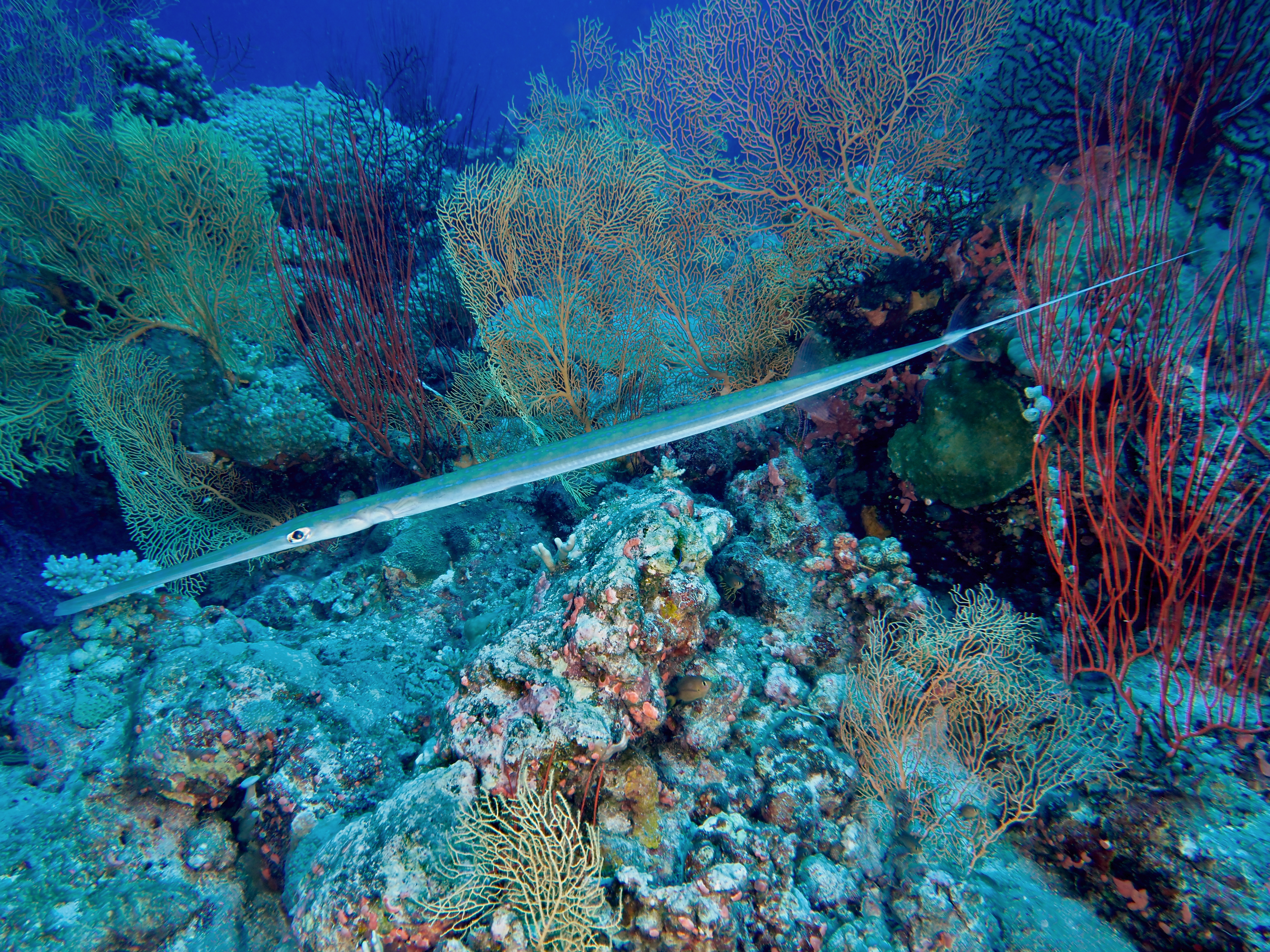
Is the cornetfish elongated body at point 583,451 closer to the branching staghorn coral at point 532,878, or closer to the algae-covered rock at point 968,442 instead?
the algae-covered rock at point 968,442

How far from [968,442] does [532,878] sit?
164 inches

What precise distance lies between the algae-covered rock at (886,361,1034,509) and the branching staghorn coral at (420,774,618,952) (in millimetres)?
3677

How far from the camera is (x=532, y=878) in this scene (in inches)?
81.3

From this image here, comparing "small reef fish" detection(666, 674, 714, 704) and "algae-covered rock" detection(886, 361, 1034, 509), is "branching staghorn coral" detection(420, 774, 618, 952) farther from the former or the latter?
"algae-covered rock" detection(886, 361, 1034, 509)

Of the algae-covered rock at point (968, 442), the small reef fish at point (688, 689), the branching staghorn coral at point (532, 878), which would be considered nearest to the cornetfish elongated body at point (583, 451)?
the algae-covered rock at point (968, 442)

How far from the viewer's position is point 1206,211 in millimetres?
3840

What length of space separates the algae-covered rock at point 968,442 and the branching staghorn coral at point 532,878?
368 centimetres

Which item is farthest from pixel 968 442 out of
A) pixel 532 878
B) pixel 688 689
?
pixel 532 878

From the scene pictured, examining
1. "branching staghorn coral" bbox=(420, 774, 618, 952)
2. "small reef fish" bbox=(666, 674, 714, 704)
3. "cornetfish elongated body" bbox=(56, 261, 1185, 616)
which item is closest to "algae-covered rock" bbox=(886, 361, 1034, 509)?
"cornetfish elongated body" bbox=(56, 261, 1185, 616)

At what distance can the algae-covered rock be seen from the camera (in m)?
3.77

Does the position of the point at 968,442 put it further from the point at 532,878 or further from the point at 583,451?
the point at 532,878

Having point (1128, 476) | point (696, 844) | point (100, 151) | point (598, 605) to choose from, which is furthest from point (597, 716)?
point (100, 151)

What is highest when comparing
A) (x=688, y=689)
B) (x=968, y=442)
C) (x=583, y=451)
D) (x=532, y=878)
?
(x=583, y=451)

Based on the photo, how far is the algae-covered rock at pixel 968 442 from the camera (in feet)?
12.4
